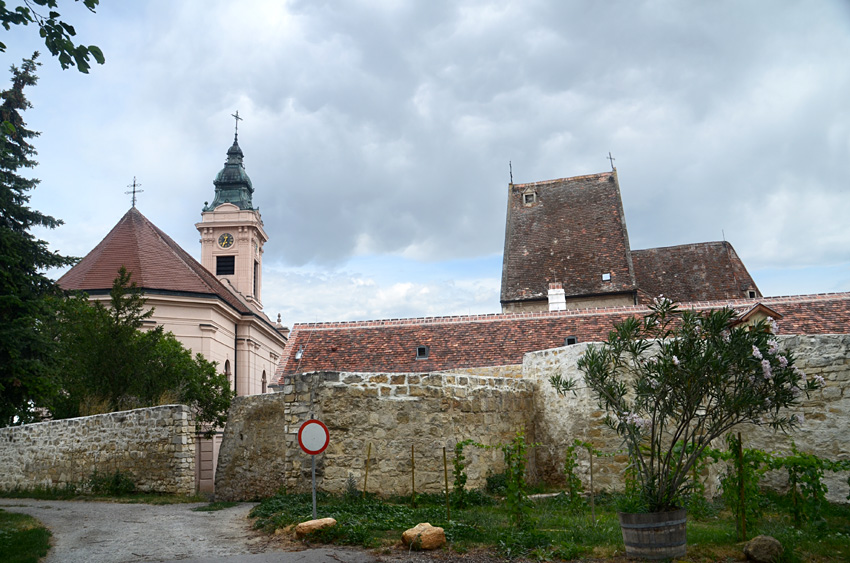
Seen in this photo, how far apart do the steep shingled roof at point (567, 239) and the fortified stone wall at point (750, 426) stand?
39.9 ft

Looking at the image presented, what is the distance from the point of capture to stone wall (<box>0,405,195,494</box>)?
1656 cm

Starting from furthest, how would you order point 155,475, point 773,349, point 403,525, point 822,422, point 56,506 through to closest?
point 155,475, point 56,506, point 822,422, point 403,525, point 773,349

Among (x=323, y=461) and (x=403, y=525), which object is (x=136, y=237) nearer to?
(x=323, y=461)

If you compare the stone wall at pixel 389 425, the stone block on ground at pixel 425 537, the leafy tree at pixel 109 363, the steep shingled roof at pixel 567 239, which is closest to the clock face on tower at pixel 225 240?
the steep shingled roof at pixel 567 239

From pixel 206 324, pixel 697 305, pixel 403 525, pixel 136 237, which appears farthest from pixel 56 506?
pixel 136 237

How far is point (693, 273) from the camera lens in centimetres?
2958

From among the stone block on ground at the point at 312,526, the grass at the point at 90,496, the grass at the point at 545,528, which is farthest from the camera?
the grass at the point at 90,496

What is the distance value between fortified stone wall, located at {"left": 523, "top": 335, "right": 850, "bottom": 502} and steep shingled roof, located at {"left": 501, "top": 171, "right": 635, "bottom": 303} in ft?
39.9

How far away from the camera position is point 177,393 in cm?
2172

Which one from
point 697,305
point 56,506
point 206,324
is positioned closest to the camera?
point 56,506

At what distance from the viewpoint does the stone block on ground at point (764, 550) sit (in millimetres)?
7531

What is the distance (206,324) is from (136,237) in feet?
21.0

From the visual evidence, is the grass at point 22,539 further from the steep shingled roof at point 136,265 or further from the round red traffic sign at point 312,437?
the steep shingled roof at point 136,265

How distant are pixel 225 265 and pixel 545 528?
4455 centimetres
